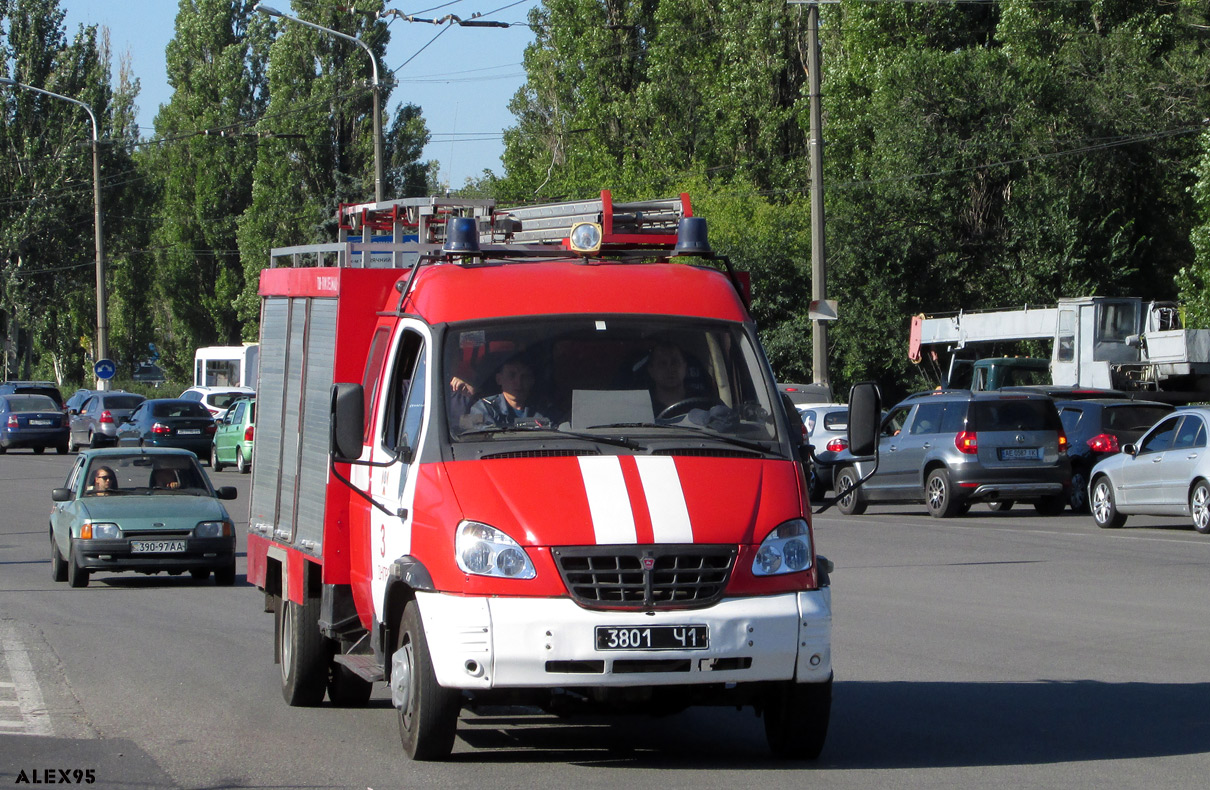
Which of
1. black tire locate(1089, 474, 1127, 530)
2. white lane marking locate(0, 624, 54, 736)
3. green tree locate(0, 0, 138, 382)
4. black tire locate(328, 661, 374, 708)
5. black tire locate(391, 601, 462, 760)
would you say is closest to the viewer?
black tire locate(391, 601, 462, 760)

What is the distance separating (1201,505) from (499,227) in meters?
12.9

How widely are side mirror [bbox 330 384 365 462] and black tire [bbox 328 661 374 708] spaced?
2.19 m

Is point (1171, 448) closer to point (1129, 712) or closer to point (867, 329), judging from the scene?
point (1129, 712)

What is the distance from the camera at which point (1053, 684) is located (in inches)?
380

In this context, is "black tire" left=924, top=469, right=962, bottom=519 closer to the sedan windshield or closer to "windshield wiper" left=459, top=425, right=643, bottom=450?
the sedan windshield

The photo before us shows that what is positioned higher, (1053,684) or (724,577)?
(724,577)

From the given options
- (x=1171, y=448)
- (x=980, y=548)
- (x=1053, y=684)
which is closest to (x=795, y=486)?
(x=1053, y=684)

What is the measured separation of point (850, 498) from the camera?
2664cm

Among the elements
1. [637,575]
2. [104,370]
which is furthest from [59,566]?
[104,370]

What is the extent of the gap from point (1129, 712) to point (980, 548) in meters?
10.8

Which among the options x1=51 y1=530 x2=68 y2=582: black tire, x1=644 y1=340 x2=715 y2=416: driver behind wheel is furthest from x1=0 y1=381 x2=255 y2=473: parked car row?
x1=644 y1=340 x2=715 y2=416: driver behind wheel

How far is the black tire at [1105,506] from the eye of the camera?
71.3 feet

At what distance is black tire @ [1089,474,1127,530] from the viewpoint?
855 inches

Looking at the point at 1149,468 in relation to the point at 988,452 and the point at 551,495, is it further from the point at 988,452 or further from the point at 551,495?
the point at 551,495
